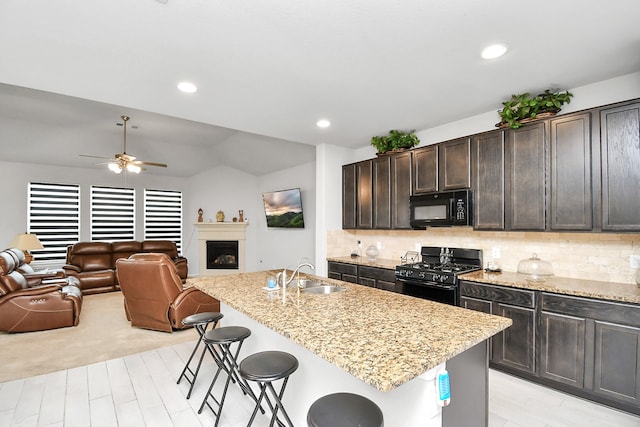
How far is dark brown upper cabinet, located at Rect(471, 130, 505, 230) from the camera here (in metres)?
3.14

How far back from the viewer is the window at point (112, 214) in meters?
7.14

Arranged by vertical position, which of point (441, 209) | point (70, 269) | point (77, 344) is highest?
point (441, 209)

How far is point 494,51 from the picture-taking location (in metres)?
2.28

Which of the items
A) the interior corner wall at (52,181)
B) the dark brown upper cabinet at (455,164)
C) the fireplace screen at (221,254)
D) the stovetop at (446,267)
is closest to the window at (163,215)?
the interior corner wall at (52,181)

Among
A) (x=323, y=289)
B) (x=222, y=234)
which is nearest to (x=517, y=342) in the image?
(x=323, y=289)

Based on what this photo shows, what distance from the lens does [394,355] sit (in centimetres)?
126

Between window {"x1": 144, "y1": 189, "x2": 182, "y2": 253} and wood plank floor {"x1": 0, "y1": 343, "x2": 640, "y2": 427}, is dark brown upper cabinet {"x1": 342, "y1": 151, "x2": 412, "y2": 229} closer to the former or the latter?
wood plank floor {"x1": 0, "y1": 343, "x2": 640, "y2": 427}

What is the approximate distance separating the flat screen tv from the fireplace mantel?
1089mm

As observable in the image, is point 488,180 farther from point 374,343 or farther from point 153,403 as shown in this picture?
point 153,403

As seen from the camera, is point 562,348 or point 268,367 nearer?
point 268,367

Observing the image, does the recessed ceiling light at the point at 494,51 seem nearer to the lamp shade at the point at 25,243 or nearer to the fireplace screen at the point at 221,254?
the fireplace screen at the point at 221,254

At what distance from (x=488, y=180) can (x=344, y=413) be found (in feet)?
9.20

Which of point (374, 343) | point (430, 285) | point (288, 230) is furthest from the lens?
point (288, 230)

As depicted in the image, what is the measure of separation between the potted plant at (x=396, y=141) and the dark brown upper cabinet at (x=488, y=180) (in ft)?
3.03
